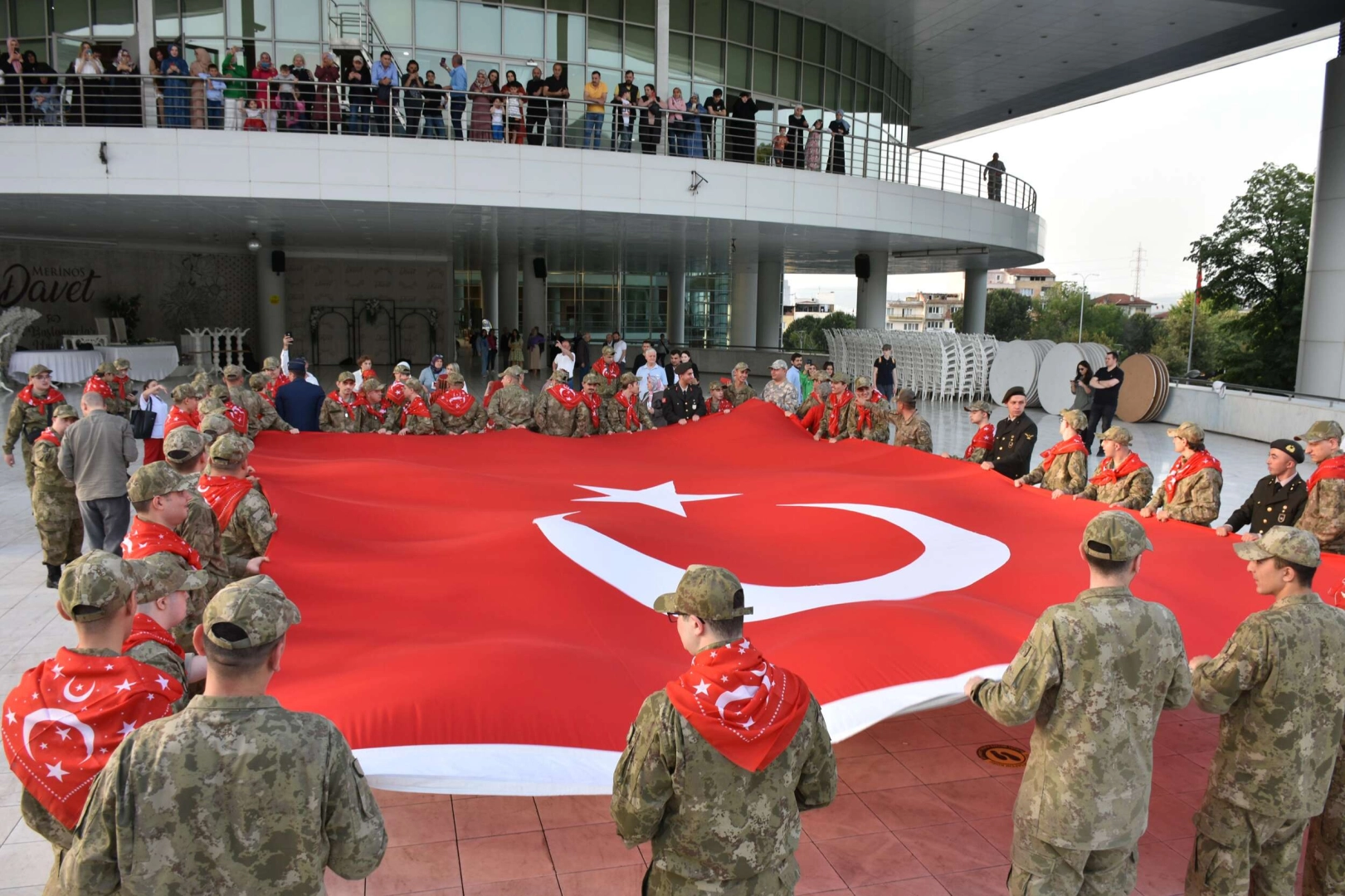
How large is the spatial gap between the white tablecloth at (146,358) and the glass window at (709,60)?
15.0 metres

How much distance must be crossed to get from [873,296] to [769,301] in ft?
13.8

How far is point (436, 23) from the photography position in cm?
2064

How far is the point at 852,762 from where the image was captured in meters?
4.85

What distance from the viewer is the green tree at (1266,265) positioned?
119 ft

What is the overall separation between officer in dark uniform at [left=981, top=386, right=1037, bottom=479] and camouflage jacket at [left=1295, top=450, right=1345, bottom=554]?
233 cm

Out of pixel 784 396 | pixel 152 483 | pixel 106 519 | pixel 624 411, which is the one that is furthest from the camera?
pixel 784 396

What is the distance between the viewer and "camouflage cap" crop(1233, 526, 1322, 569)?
3.23m

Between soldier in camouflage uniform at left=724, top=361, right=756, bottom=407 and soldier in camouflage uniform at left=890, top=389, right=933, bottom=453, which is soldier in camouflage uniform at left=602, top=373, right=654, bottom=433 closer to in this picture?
soldier in camouflage uniform at left=724, top=361, right=756, bottom=407

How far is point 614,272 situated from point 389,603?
3409 centimetres

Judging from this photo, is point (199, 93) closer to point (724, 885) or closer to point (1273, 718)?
point (724, 885)

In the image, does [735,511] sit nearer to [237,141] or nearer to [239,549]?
[239,549]

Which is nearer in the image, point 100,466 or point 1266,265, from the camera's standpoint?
point 100,466

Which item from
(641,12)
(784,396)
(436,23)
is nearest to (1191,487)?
(784,396)

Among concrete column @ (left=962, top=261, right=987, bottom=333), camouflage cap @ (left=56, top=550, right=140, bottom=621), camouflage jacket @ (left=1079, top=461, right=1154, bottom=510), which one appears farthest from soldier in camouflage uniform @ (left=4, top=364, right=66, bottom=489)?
concrete column @ (left=962, top=261, right=987, bottom=333)
